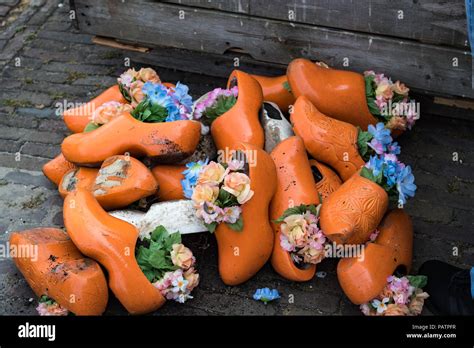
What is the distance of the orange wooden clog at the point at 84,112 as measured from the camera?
3.36m

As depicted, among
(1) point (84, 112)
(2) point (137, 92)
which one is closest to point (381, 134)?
(2) point (137, 92)

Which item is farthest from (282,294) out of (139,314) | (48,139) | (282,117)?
(48,139)

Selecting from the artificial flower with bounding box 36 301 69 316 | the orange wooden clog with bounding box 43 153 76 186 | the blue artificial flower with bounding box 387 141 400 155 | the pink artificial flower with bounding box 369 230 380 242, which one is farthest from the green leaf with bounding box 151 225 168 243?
the blue artificial flower with bounding box 387 141 400 155

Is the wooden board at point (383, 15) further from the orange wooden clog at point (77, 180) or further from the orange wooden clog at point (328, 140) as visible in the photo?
the orange wooden clog at point (77, 180)

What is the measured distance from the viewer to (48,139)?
141 inches

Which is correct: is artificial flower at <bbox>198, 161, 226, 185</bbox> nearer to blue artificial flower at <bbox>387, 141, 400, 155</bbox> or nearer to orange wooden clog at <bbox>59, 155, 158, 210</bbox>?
orange wooden clog at <bbox>59, 155, 158, 210</bbox>

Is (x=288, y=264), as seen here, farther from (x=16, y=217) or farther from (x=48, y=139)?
(x=48, y=139)

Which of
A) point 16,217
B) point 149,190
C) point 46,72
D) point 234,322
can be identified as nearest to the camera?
point 234,322

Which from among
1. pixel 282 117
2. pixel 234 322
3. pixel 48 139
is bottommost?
pixel 234 322

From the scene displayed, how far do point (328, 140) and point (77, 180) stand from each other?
104 centimetres

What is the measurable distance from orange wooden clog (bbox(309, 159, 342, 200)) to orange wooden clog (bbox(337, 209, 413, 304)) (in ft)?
0.82

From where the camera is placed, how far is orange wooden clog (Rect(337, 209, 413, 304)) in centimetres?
263

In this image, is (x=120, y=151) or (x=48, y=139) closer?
Result: (x=120, y=151)

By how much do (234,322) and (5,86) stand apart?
210cm
